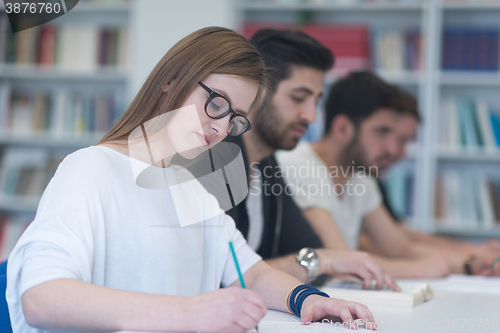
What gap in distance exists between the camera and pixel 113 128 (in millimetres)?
948

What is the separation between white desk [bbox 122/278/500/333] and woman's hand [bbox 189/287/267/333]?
0.38 ft

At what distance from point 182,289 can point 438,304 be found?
552mm

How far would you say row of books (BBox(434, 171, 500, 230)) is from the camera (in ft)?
8.86

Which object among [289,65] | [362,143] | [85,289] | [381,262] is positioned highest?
[289,65]

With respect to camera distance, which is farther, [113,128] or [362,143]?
[362,143]

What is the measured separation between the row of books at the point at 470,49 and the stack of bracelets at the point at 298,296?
7.29 ft

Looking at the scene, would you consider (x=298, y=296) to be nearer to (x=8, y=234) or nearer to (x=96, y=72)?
(x=96, y=72)

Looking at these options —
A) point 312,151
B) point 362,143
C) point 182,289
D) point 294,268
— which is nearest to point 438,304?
point 294,268

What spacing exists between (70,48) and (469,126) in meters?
2.28

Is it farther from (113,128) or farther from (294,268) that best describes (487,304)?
(113,128)

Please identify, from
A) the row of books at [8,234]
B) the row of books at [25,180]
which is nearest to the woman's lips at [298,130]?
the row of books at [25,180]

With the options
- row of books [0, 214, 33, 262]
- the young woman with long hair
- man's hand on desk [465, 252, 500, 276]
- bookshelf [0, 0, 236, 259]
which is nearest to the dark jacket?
the young woman with long hair

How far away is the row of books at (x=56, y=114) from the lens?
9.39 feet

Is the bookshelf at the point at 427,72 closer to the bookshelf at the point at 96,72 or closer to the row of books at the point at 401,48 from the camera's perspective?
the row of books at the point at 401,48
